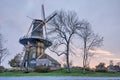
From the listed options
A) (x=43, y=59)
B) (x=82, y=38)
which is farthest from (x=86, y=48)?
(x=43, y=59)

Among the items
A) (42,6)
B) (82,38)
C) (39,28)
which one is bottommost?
(82,38)

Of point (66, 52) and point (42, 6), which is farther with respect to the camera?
point (42, 6)

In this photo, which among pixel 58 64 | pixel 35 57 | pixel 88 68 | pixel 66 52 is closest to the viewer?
pixel 66 52

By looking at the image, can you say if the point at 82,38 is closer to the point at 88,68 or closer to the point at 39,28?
the point at 88,68

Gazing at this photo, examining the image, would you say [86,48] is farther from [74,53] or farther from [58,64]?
[58,64]

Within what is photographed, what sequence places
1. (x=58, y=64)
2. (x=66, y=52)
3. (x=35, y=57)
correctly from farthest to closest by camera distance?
(x=58, y=64) < (x=35, y=57) < (x=66, y=52)

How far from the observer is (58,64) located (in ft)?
122

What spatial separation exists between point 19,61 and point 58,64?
22.0ft

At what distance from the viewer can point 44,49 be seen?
3725 cm

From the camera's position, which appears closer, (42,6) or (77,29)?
(77,29)

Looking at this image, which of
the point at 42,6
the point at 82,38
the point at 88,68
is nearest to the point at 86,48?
the point at 82,38

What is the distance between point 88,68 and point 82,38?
4.57m

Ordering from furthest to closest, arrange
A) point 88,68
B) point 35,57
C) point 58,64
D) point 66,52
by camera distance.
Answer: point 58,64 → point 35,57 → point 88,68 → point 66,52

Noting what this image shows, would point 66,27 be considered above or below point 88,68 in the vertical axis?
above
